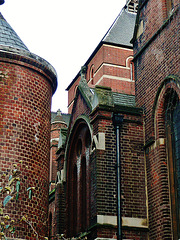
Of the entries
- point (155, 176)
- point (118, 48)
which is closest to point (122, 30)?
point (118, 48)

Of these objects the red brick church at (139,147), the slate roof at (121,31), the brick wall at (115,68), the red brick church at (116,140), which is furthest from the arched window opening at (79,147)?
the slate roof at (121,31)

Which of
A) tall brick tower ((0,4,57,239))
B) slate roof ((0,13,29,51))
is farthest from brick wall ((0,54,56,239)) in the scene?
slate roof ((0,13,29,51))

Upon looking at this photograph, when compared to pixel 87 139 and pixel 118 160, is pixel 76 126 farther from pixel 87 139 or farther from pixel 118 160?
pixel 118 160

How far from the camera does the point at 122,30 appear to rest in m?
32.7

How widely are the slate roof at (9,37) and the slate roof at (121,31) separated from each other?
Answer: 16247 mm

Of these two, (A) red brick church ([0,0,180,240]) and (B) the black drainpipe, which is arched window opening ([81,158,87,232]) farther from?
(B) the black drainpipe

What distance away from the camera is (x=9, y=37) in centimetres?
1512

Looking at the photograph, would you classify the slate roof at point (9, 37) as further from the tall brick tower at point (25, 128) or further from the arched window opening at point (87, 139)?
the arched window opening at point (87, 139)

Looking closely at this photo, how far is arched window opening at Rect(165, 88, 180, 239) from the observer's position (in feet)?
43.1

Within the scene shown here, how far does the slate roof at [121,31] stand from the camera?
3177 cm

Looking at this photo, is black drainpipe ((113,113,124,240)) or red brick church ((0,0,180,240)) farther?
black drainpipe ((113,113,124,240))

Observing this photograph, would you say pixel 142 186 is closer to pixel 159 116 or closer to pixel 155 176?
pixel 155 176

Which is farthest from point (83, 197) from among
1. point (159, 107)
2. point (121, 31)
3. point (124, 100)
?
point (121, 31)

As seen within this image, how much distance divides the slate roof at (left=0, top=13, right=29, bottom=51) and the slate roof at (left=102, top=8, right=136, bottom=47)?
16.2m
